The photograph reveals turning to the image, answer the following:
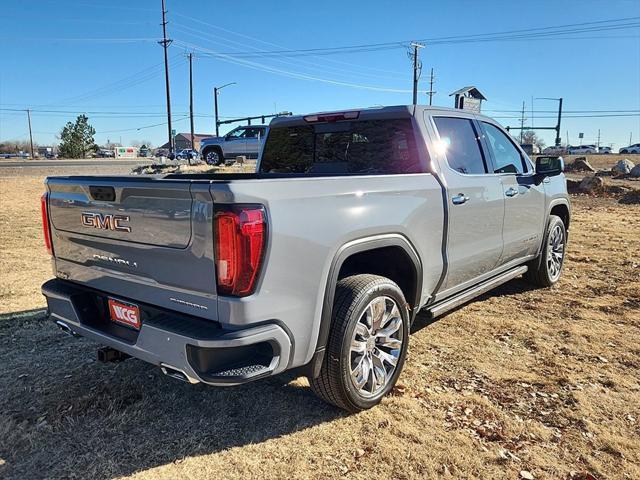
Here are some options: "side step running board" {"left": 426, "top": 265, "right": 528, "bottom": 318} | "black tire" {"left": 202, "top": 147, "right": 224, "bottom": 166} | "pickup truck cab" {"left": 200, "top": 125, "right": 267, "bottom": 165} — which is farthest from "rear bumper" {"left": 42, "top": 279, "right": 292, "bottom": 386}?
"black tire" {"left": 202, "top": 147, "right": 224, "bottom": 166}

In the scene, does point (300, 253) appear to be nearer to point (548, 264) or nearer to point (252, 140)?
point (548, 264)

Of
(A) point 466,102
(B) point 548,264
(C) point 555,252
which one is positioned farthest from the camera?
(A) point 466,102

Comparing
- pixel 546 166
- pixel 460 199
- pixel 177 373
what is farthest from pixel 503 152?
pixel 177 373

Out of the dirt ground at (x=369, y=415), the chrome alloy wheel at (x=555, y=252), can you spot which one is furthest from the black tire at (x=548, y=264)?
the dirt ground at (x=369, y=415)

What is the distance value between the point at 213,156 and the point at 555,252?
Result: 846 inches

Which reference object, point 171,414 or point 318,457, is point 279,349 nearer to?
point 318,457

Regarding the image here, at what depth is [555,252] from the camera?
5.93 metres

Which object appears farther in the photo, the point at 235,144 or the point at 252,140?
the point at 235,144

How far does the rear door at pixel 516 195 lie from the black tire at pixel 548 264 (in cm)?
27

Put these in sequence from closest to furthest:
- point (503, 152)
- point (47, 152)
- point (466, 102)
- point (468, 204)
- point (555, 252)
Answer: point (468, 204)
point (503, 152)
point (555, 252)
point (466, 102)
point (47, 152)

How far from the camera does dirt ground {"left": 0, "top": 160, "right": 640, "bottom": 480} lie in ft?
8.71

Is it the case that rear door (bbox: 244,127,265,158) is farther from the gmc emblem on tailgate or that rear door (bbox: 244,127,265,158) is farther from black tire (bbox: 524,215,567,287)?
the gmc emblem on tailgate

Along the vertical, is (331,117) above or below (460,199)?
above

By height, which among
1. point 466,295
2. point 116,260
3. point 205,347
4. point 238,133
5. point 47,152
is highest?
point 238,133
